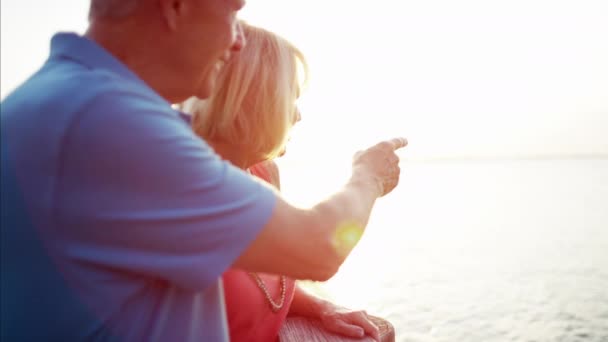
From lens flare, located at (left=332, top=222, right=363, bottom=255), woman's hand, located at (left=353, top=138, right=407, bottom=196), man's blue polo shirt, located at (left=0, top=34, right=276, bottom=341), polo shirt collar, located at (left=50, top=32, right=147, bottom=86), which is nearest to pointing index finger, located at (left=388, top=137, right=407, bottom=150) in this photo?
woman's hand, located at (left=353, top=138, right=407, bottom=196)

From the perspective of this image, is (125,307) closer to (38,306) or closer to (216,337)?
(38,306)

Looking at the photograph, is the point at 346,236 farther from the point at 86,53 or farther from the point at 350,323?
the point at 350,323

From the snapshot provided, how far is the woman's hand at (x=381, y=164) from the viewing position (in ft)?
4.70

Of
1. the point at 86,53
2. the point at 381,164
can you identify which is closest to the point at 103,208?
the point at 86,53

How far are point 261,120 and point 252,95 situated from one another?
0.39 ft

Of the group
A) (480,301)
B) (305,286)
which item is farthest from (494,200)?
(305,286)

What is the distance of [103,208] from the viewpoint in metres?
0.81

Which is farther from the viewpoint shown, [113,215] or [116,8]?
Result: [116,8]

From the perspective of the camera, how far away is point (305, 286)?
2.35m

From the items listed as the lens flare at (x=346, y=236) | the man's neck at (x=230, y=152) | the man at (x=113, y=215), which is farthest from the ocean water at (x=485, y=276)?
the man at (x=113, y=215)

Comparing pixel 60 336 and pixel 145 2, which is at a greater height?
pixel 145 2

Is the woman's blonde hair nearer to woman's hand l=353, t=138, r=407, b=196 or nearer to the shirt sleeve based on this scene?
woman's hand l=353, t=138, r=407, b=196

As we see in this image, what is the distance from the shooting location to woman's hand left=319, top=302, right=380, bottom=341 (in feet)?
6.00

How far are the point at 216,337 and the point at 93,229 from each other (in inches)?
17.4
